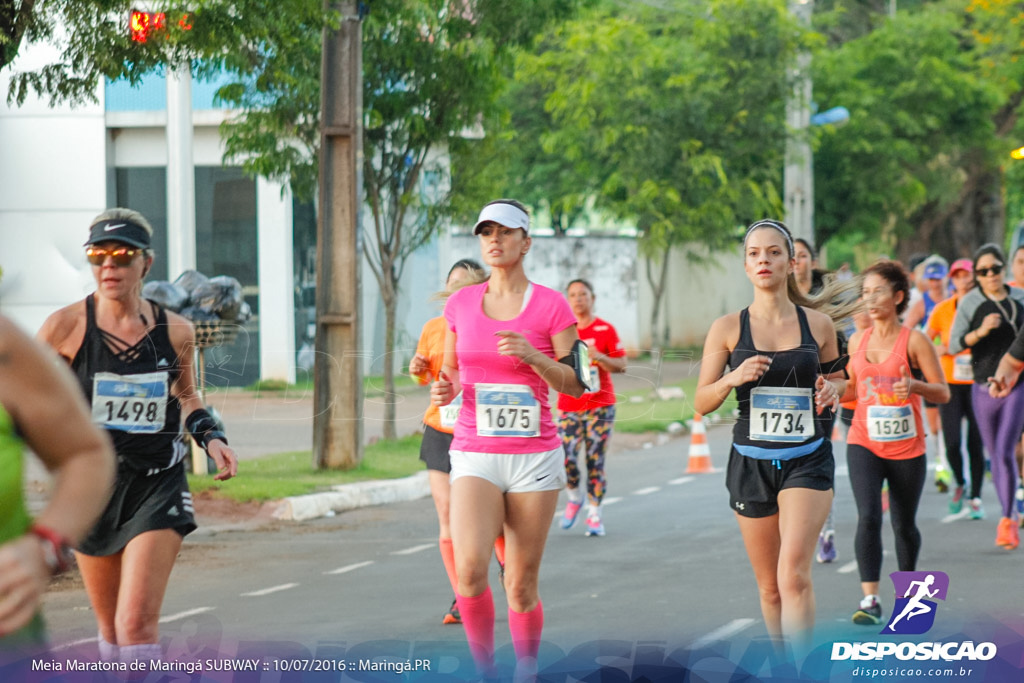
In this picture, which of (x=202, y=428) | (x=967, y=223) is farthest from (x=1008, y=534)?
(x=967, y=223)

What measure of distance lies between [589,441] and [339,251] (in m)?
3.72

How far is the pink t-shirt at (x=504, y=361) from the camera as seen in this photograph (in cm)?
588

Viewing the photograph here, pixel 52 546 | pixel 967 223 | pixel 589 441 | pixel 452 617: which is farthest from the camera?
pixel 967 223

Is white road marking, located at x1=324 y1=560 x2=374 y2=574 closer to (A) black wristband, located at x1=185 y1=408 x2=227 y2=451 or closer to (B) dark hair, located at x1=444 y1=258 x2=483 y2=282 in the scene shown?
(B) dark hair, located at x1=444 y1=258 x2=483 y2=282

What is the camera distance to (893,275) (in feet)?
26.2

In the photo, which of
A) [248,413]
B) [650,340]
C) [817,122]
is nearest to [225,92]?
[248,413]

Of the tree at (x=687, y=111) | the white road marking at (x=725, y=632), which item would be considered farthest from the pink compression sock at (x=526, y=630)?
the tree at (x=687, y=111)

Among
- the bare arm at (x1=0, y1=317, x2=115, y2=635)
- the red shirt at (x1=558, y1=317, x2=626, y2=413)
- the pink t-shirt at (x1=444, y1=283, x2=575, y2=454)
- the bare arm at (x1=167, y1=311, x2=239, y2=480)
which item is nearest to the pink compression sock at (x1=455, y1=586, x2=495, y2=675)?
the pink t-shirt at (x1=444, y1=283, x2=575, y2=454)

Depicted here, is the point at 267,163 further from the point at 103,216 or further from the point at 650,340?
the point at 650,340

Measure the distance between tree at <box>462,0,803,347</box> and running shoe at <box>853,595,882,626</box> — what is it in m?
16.5

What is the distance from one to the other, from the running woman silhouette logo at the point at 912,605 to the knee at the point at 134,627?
3475mm

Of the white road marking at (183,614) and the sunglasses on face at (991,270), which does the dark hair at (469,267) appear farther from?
the sunglasses on face at (991,270)

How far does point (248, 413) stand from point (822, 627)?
15095mm

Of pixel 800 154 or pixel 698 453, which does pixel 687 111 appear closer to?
pixel 800 154
